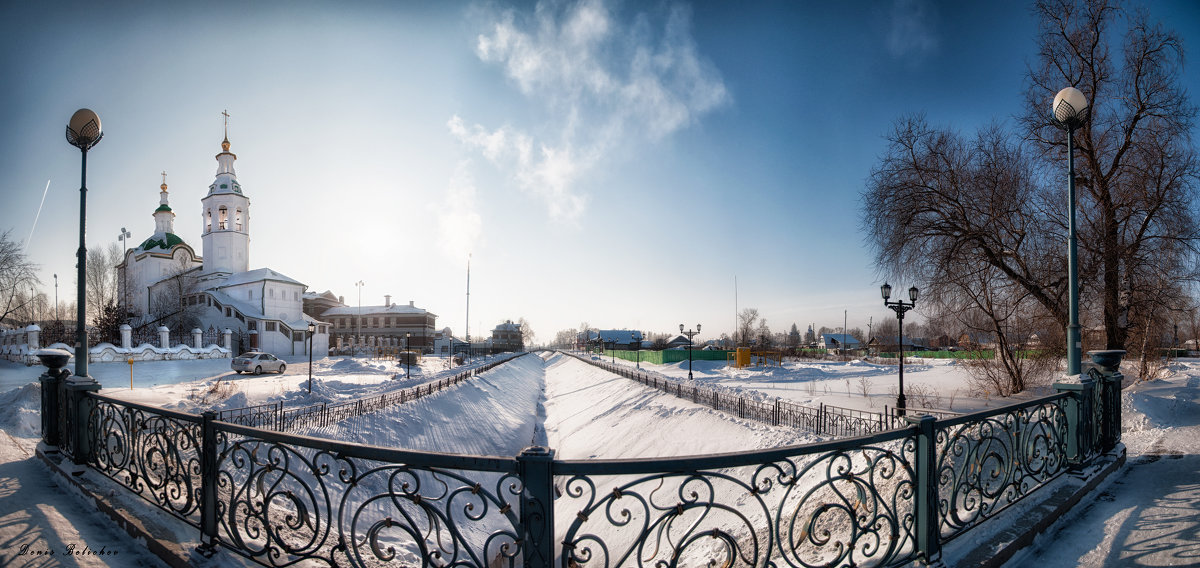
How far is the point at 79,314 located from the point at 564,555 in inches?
277

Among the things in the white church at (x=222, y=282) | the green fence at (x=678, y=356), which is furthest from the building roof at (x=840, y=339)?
the white church at (x=222, y=282)

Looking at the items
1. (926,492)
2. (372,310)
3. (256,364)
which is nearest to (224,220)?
(372,310)

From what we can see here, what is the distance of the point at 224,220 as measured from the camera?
51.8m

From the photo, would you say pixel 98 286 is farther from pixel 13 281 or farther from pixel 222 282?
pixel 13 281

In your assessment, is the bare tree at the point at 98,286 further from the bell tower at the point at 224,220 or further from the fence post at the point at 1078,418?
the fence post at the point at 1078,418

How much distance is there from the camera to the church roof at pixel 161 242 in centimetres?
5241

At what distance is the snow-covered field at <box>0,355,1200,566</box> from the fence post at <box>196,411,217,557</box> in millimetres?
543

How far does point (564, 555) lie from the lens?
2.54 m

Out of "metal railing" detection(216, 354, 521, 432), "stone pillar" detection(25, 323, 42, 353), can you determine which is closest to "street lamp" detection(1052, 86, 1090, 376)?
"metal railing" detection(216, 354, 521, 432)

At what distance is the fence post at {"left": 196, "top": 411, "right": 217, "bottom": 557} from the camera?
10.4 feet

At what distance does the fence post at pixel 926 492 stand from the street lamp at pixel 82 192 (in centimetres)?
846

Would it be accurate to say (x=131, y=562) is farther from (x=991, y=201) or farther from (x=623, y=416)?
(x=623, y=416)

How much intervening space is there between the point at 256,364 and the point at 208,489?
2870 cm
